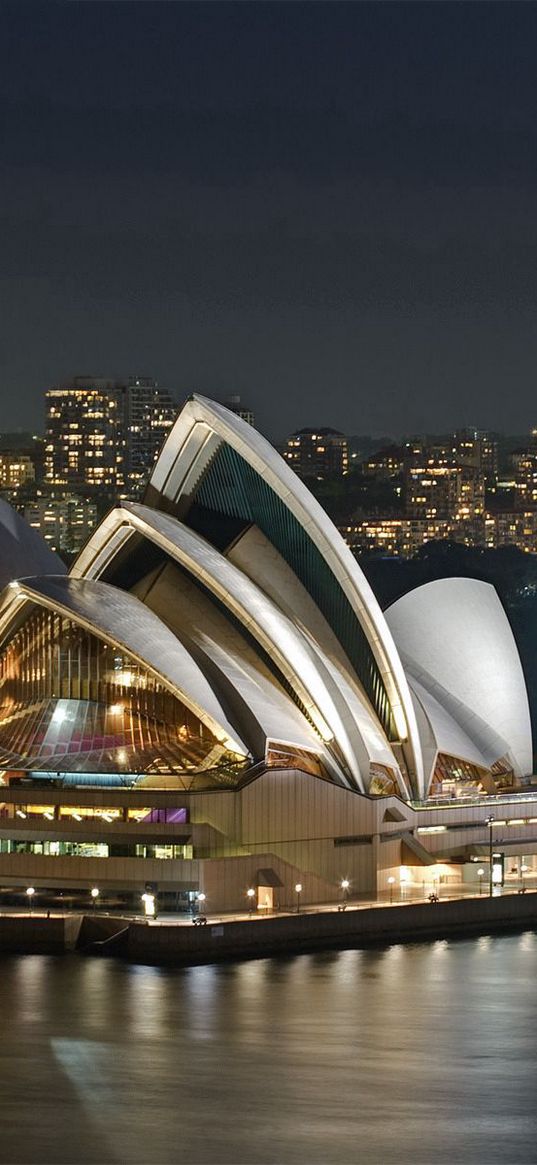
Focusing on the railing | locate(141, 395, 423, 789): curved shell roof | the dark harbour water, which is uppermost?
locate(141, 395, 423, 789): curved shell roof

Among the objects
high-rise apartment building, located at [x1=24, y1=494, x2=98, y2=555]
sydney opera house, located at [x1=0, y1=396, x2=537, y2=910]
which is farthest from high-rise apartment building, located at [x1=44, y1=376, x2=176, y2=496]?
sydney opera house, located at [x1=0, y1=396, x2=537, y2=910]

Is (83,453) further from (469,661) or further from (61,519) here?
(469,661)

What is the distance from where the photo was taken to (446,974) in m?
54.8

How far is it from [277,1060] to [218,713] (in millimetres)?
16880

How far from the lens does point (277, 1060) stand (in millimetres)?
45812

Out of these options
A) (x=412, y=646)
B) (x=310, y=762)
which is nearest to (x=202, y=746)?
(x=310, y=762)

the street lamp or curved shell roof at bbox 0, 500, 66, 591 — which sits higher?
curved shell roof at bbox 0, 500, 66, 591

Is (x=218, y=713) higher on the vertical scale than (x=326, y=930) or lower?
higher

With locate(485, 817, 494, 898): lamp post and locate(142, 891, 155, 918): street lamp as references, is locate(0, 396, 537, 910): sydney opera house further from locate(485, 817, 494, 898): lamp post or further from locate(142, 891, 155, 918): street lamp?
locate(142, 891, 155, 918): street lamp

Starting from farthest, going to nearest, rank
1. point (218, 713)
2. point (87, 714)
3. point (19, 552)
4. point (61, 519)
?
point (61, 519) → point (19, 552) → point (87, 714) → point (218, 713)

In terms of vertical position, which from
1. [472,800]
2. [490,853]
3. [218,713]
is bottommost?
[490,853]

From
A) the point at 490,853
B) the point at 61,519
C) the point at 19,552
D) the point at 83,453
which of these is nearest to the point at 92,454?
the point at 83,453

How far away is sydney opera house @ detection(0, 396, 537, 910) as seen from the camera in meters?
60.2

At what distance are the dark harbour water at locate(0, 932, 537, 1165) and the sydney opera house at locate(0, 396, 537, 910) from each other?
4396mm
